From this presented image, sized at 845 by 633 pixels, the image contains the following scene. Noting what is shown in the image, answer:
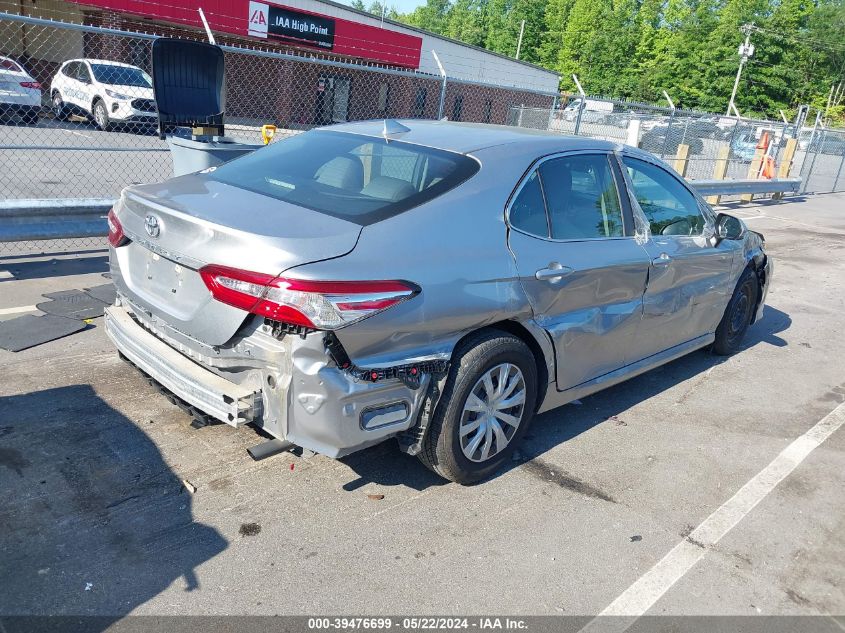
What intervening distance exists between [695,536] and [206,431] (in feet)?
8.37

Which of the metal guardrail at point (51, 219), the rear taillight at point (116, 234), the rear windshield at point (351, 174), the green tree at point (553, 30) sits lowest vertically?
the metal guardrail at point (51, 219)

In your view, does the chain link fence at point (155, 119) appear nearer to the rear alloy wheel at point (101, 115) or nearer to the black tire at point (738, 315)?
the rear alloy wheel at point (101, 115)

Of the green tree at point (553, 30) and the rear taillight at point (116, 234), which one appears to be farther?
the green tree at point (553, 30)

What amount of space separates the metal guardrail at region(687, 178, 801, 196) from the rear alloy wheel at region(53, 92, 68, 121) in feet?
48.1

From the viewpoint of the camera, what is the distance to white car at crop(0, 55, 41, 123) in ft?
45.1

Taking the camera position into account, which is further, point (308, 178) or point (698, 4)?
point (698, 4)

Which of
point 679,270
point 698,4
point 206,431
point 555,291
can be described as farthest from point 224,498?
point 698,4

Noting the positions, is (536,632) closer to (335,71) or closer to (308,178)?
(308,178)

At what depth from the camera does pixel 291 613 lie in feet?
8.86

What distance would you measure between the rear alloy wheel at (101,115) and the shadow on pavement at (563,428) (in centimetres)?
1553

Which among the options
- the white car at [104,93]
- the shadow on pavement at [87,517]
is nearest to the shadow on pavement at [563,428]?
the shadow on pavement at [87,517]

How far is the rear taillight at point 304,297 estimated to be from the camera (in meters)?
2.83

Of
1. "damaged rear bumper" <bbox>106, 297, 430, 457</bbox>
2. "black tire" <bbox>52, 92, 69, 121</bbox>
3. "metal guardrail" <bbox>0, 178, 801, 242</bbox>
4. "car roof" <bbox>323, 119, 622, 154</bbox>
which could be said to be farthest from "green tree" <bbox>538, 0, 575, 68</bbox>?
"damaged rear bumper" <bbox>106, 297, 430, 457</bbox>

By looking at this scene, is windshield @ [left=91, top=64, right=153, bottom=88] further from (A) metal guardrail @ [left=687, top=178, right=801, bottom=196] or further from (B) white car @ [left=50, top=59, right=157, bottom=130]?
(A) metal guardrail @ [left=687, top=178, right=801, bottom=196]
